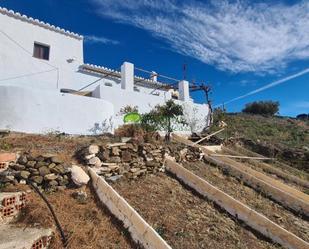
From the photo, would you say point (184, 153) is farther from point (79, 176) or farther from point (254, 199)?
point (79, 176)

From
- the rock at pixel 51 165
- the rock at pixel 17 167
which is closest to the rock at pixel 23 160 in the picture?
the rock at pixel 17 167

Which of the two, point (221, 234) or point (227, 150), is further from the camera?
point (227, 150)

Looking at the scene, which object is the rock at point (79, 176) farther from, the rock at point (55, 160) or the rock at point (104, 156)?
the rock at point (104, 156)

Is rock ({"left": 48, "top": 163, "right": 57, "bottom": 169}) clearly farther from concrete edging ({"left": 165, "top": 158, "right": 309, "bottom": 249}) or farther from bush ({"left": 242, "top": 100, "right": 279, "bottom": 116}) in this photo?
bush ({"left": 242, "top": 100, "right": 279, "bottom": 116})

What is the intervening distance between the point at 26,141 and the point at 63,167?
8.03ft

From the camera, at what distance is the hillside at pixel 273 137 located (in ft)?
46.3

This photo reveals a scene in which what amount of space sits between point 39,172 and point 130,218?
2719 mm

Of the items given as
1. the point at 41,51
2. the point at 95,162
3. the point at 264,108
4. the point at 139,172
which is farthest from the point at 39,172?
the point at 264,108

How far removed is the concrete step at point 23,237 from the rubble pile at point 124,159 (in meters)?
2.81

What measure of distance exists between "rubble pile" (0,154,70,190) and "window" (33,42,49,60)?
32.1ft

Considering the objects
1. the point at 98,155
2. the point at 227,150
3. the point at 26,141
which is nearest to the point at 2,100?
the point at 26,141

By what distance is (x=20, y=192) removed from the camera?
586 centimetres

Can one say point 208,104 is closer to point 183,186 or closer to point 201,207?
point 183,186

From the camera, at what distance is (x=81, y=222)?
551cm
